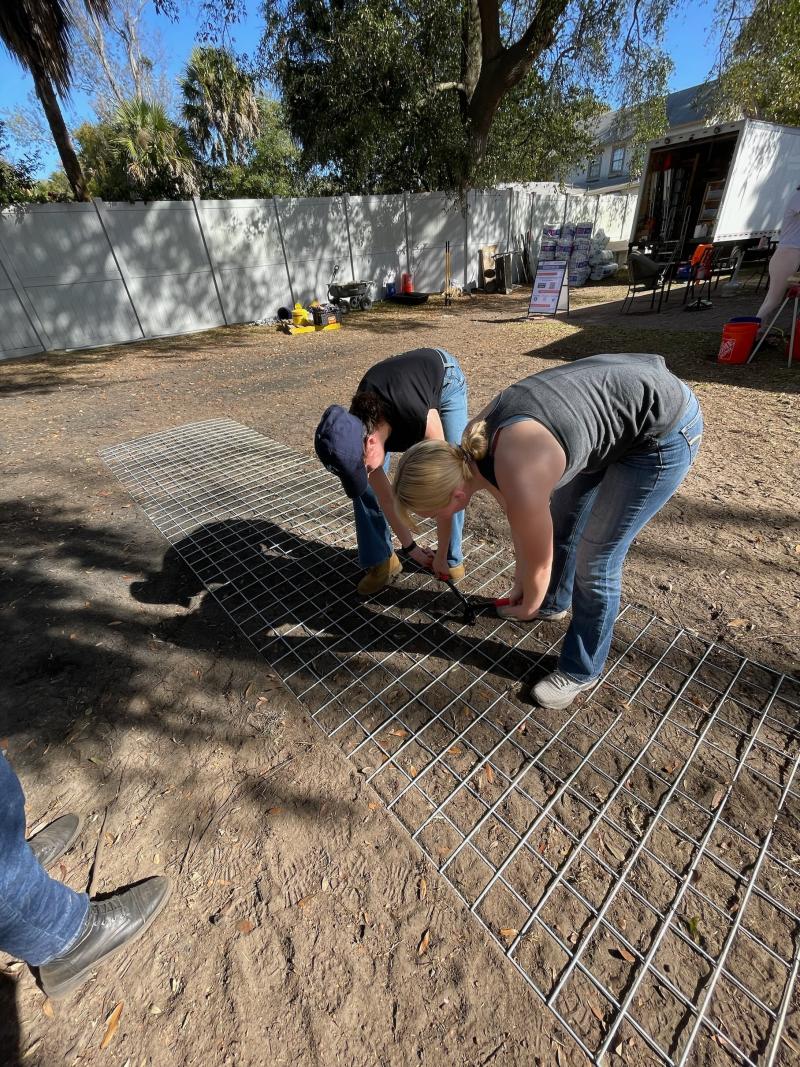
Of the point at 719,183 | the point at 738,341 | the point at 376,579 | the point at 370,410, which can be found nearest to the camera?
the point at 370,410

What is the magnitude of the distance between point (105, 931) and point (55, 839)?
0.46 meters

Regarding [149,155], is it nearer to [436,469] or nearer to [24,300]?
[24,300]

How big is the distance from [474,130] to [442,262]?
10.5 feet

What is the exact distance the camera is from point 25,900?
122 cm

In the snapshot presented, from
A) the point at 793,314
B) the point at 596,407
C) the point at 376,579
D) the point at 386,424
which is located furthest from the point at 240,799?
the point at 793,314

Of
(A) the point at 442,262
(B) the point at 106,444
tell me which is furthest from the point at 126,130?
(B) the point at 106,444

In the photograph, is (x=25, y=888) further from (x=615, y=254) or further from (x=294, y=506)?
(x=615, y=254)

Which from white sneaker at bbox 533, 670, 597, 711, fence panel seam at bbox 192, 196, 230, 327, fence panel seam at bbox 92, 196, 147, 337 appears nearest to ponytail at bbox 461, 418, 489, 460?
white sneaker at bbox 533, 670, 597, 711

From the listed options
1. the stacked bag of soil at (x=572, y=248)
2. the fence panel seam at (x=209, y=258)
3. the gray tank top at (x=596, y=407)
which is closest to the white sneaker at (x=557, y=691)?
the gray tank top at (x=596, y=407)

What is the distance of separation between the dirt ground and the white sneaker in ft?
2.63

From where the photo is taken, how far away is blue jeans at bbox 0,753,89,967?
1.16m

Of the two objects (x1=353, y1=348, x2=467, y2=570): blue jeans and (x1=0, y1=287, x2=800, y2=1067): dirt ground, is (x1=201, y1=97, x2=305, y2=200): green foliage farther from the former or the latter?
(x1=353, y1=348, x2=467, y2=570): blue jeans

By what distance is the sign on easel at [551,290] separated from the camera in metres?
10.1

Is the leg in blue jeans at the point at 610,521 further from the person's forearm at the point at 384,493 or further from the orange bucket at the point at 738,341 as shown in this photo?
the orange bucket at the point at 738,341
